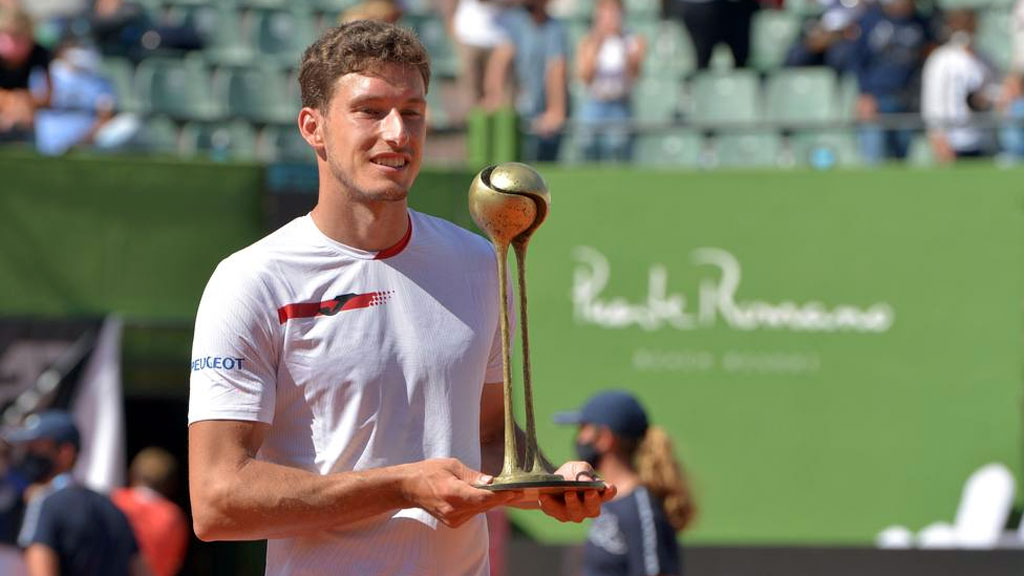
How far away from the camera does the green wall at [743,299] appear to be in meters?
11.2

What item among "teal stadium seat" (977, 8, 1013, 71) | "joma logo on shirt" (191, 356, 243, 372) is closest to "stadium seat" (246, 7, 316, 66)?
"teal stadium seat" (977, 8, 1013, 71)

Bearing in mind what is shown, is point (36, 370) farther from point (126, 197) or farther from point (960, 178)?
point (960, 178)

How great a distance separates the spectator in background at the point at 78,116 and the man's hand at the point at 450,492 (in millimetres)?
8846

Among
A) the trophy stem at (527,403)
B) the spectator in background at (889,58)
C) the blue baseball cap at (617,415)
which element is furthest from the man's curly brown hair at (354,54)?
the spectator in background at (889,58)

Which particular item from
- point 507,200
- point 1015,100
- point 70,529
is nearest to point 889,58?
point 1015,100

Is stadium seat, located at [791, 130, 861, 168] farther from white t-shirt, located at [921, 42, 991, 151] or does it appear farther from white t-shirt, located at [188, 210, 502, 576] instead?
white t-shirt, located at [188, 210, 502, 576]

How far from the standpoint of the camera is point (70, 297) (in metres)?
11.3

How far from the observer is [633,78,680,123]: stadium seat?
12969 millimetres

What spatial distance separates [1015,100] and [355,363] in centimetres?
968

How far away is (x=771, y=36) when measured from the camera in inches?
543

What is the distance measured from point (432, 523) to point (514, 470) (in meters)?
0.32

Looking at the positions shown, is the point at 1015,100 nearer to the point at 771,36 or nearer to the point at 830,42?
the point at 830,42

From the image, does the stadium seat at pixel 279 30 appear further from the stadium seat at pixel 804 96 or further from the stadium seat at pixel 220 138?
the stadium seat at pixel 804 96

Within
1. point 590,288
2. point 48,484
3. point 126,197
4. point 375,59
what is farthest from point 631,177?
point 375,59
